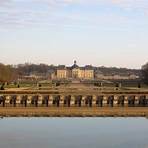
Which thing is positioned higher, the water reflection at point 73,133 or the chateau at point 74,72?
the chateau at point 74,72

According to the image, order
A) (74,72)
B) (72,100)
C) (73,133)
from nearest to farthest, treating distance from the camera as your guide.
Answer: (73,133), (72,100), (74,72)

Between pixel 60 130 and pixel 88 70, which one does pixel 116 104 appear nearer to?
pixel 60 130

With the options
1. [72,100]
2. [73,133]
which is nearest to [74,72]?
[72,100]

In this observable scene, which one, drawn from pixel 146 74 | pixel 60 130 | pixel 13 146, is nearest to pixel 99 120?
pixel 60 130

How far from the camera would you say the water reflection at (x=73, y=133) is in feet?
63.5

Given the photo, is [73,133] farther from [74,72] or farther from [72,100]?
[74,72]

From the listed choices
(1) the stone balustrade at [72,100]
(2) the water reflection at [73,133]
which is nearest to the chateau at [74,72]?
(1) the stone balustrade at [72,100]

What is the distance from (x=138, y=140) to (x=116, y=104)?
15.6 m

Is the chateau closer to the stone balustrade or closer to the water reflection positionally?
the stone balustrade

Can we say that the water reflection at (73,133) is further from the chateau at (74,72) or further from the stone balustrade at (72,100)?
the chateau at (74,72)

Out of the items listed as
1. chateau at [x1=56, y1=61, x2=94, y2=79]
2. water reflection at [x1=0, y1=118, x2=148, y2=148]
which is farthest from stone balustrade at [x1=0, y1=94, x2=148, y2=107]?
chateau at [x1=56, y1=61, x2=94, y2=79]

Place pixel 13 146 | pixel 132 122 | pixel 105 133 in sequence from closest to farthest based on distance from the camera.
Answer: pixel 13 146
pixel 105 133
pixel 132 122

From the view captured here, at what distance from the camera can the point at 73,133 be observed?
22203mm

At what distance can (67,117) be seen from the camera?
2697 cm
